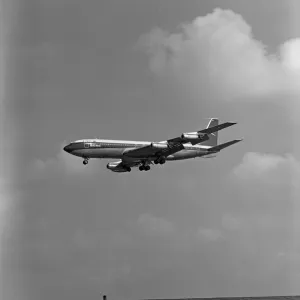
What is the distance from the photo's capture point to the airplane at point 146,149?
13100 centimetres

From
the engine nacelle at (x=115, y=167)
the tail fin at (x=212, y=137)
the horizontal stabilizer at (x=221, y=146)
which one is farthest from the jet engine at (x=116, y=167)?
the horizontal stabilizer at (x=221, y=146)

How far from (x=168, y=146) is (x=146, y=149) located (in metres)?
4.63

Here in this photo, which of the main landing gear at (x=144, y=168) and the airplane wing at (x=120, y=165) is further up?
the airplane wing at (x=120, y=165)

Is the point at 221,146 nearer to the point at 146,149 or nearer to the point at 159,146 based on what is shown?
the point at 159,146

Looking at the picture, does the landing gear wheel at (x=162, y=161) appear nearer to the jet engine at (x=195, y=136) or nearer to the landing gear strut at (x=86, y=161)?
the jet engine at (x=195, y=136)

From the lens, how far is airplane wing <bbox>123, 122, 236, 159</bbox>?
13075 cm

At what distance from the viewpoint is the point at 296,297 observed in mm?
141000

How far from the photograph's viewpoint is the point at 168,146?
440 ft

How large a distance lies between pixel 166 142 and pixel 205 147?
40.0 feet

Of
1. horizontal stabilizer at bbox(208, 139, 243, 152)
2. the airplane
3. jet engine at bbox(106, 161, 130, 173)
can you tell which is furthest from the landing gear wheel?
jet engine at bbox(106, 161, 130, 173)

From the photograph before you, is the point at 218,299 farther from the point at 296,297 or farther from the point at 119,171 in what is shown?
the point at 119,171

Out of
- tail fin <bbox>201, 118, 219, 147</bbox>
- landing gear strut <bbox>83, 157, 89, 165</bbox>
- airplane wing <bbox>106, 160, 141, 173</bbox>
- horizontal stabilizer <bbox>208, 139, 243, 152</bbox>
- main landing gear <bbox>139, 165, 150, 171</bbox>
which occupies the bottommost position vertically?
landing gear strut <bbox>83, 157, 89, 165</bbox>

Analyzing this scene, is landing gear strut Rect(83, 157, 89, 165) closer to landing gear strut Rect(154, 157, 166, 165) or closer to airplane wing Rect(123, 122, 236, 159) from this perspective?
airplane wing Rect(123, 122, 236, 159)

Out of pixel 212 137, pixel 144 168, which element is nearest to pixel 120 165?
pixel 144 168
